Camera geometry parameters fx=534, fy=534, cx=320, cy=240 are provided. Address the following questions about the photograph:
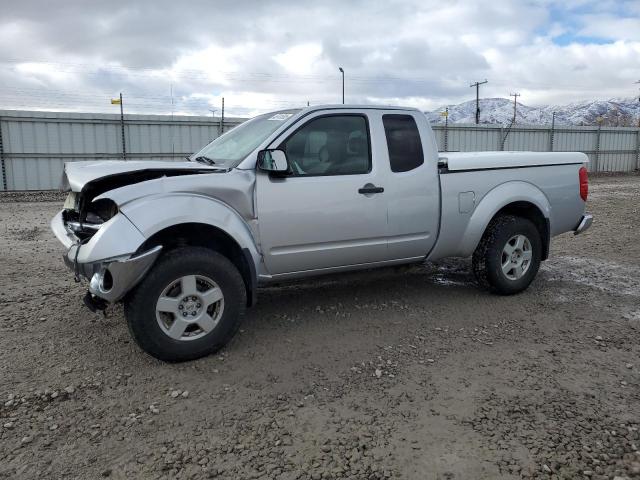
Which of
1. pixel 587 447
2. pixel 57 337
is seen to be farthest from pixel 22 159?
pixel 587 447

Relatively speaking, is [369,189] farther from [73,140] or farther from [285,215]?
[73,140]

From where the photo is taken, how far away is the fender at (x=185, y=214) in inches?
140

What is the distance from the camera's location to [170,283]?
3.64 meters

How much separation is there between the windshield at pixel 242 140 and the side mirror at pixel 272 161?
0.28 meters

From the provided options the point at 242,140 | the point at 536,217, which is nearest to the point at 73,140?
the point at 242,140

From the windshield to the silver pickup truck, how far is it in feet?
0.07

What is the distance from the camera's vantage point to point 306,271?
436 cm

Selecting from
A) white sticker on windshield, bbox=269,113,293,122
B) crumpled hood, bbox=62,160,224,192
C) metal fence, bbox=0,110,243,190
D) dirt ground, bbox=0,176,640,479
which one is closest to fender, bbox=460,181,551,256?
dirt ground, bbox=0,176,640,479

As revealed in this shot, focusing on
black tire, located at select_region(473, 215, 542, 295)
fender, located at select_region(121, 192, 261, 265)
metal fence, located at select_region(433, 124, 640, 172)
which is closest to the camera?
fender, located at select_region(121, 192, 261, 265)

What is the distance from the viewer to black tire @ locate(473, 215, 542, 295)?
5.20 metres

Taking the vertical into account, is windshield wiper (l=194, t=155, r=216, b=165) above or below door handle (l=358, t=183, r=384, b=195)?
above

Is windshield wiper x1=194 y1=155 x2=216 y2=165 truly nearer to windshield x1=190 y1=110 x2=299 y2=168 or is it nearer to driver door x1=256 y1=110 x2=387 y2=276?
windshield x1=190 y1=110 x2=299 y2=168

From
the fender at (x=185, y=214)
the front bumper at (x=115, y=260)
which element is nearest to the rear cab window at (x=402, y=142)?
the fender at (x=185, y=214)

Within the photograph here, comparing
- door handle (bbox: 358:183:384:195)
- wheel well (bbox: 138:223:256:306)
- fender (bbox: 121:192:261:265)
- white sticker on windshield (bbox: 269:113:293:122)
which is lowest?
wheel well (bbox: 138:223:256:306)
